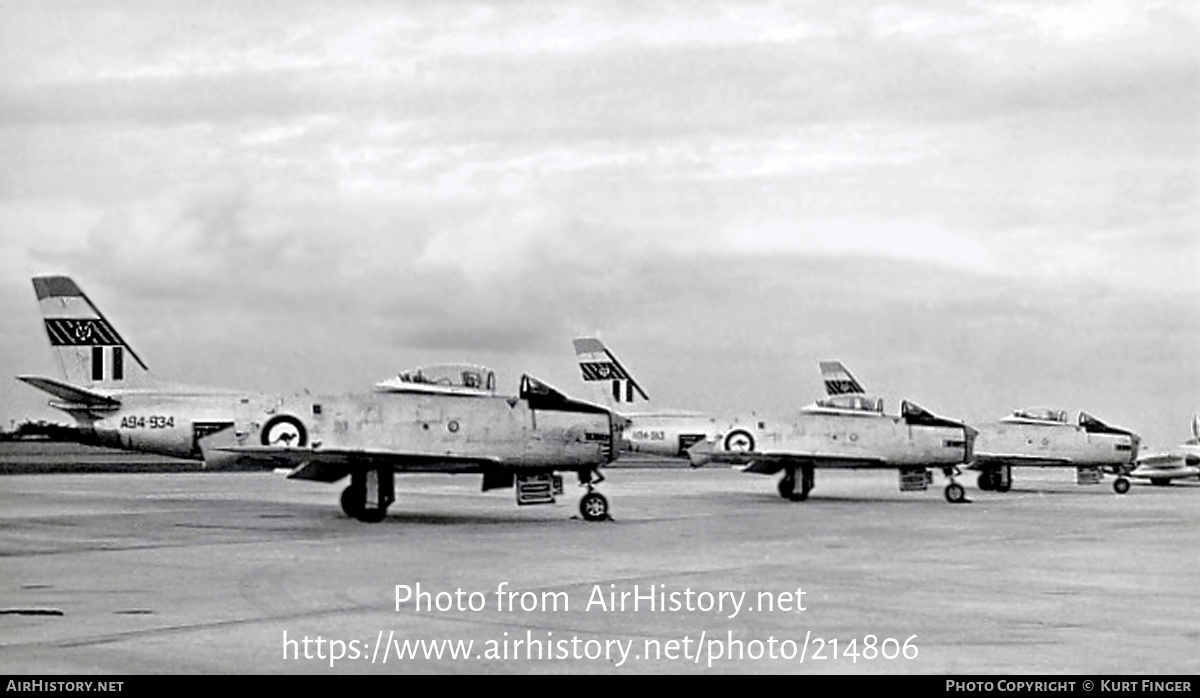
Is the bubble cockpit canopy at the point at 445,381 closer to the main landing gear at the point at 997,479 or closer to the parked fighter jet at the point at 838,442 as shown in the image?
the parked fighter jet at the point at 838,442

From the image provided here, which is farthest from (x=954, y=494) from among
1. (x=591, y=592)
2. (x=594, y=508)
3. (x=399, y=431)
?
(x=591, y=592)

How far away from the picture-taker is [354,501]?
23188mm

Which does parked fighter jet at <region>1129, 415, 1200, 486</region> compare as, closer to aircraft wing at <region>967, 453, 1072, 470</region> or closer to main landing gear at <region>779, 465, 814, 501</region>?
aircraft wing at <region>967, 453, 1072, 470</region>

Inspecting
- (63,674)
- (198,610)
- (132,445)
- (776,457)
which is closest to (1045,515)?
(776,457)

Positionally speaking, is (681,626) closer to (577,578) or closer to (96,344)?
(577,578)

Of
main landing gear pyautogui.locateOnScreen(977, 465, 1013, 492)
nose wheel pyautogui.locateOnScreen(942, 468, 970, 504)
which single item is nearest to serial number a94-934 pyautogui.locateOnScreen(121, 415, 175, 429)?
nose wheel pyautogui.locateOnScreen(942, 468, 970, 504)

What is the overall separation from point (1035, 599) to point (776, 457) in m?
20.9

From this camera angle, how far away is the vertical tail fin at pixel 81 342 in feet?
82.2

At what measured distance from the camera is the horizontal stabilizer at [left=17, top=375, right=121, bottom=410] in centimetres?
2333

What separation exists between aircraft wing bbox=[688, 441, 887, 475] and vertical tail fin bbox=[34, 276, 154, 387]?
1439 cm

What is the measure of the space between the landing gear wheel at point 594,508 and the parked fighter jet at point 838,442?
11.0m

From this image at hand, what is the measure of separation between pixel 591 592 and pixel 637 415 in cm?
2301

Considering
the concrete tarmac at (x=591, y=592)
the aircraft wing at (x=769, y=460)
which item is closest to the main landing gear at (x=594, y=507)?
the concrete tarmac at (x=591, y=592)
